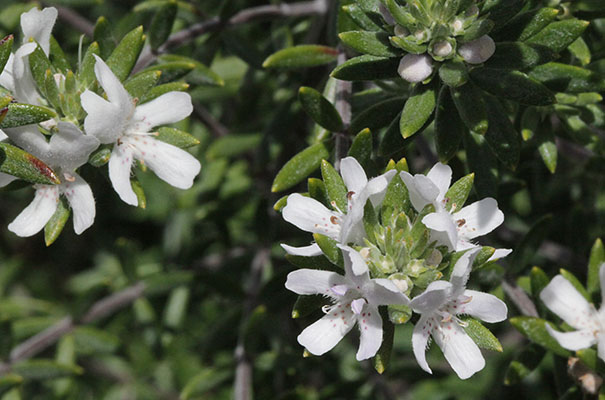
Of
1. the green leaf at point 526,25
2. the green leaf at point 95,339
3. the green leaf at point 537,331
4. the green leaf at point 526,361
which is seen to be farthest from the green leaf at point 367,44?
the green leaf at point 95,339

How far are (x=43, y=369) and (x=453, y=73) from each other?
8.81ft

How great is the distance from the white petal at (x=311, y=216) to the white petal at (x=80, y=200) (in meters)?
0.69

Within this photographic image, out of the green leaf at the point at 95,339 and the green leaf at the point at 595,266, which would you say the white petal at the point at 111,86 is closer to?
the green leaf at the point at 595,266

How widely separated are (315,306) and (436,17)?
1.06 m

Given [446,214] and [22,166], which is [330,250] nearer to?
[446,214]

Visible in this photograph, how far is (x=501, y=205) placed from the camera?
370cm

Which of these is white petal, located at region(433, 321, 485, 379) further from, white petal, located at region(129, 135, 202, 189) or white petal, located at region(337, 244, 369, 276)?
white petal, located at region(129, 135, 202, 189)

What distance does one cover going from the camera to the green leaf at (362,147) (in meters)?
2.51

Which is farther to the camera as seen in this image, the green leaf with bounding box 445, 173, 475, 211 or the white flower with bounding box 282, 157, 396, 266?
the green leaf with bounding box 445, 173, 475, 211

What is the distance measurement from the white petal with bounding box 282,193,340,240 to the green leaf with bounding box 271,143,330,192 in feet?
1.51

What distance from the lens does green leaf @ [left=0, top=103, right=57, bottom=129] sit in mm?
2217

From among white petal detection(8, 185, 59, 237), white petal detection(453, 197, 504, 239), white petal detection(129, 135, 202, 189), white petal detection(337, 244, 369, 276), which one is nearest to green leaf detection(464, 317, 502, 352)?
white petal detection(453, 197, 504, 239)

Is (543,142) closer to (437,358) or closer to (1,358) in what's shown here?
(437,358)

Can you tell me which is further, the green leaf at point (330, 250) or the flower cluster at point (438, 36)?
the flower cluster at point (438, 36)
